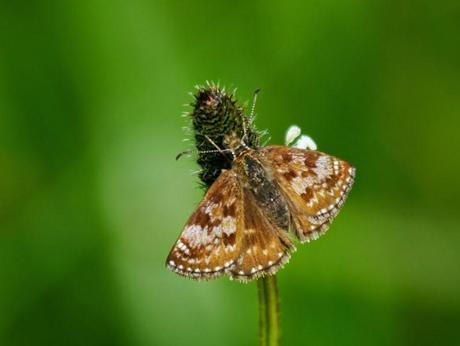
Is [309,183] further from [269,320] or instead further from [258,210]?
[269,320]

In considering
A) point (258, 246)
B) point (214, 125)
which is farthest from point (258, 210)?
point (214, 125)

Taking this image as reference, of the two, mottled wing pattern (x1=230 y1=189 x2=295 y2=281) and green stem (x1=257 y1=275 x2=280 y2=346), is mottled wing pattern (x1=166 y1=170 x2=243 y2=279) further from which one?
green stem (x1=257 y1=275 x2=280 y2=346)

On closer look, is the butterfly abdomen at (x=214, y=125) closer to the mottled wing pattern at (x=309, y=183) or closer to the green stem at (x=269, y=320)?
the mottled wing pattern at (x=309, y=183)

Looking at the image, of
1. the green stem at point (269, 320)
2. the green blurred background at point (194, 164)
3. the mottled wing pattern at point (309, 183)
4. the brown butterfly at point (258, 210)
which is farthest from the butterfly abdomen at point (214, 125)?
the green blurred background at point (194, 164)

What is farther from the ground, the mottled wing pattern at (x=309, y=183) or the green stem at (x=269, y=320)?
the mottled wing pattern at (x=309, y=183)

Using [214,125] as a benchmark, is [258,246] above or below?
below

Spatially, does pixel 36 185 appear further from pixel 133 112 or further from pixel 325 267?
pixel 325 267

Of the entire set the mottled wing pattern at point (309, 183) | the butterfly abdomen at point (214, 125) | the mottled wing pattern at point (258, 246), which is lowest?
the mottled wing pattern at point (258, 246)
